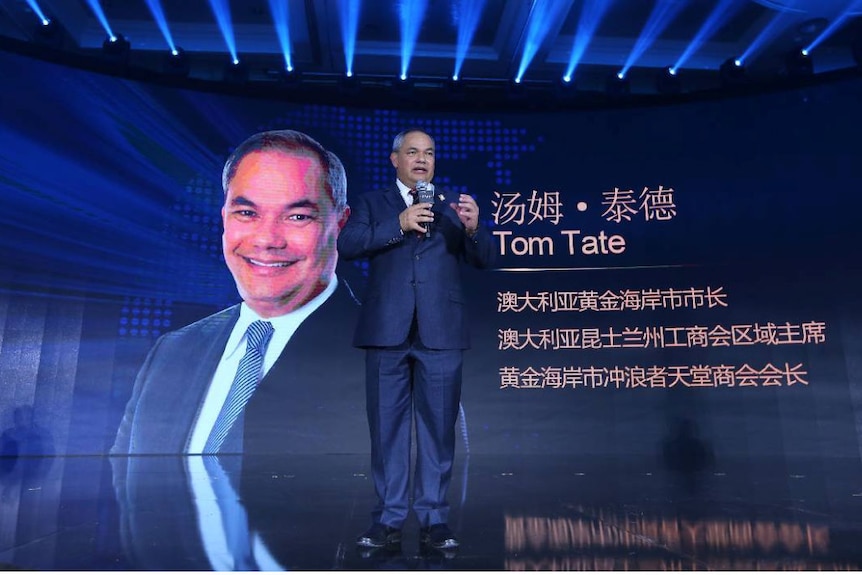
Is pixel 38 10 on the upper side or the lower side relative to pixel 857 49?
upper

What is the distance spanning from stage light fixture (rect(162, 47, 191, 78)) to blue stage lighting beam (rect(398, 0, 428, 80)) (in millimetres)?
1848

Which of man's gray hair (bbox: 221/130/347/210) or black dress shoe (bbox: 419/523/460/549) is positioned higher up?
man's gray hair (bbox: 221/130/347/210)

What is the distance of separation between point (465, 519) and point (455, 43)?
4.60 m

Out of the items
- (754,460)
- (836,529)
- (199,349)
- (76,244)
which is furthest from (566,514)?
(76,244)

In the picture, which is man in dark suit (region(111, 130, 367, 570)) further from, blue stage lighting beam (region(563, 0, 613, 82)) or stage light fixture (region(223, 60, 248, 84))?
blue stage lighting beam (region(563, 0, 613, 82))

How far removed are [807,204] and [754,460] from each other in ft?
7.07

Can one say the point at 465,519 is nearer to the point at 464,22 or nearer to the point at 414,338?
the point at 414,338

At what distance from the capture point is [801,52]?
500 cm

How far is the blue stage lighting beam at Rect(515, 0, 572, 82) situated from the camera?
477 centimetres

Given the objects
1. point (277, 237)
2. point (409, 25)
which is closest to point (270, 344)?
point (277, 237)

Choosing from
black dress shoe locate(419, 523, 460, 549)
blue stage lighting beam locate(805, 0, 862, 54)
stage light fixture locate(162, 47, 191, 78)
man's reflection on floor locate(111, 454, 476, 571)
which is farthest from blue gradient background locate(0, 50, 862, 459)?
black dress shoe locate(419, 523, 460, 549)

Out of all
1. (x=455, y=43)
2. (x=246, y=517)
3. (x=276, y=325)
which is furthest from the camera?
(x=455, y=43)

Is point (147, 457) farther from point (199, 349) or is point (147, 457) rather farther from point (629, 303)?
point (629, 303)

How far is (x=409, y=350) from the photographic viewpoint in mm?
1744
